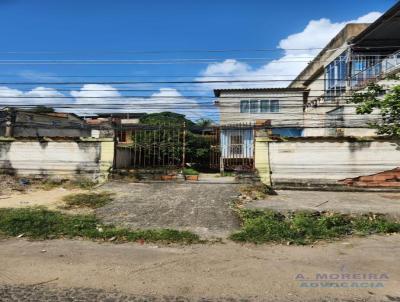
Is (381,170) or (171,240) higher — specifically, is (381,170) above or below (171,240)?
Result: above

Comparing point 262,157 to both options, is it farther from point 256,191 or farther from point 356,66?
point 356,66

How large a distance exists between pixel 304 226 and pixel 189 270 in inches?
127

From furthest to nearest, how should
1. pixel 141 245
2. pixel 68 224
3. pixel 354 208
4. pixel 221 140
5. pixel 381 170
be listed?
pixel 221 140, pixel 381 170, pixel 354 208, pixel 68 224, pixel 141 245

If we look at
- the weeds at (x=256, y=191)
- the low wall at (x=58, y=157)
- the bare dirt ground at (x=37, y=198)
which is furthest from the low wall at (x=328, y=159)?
the bare dirt ground at (x=37, y=198)

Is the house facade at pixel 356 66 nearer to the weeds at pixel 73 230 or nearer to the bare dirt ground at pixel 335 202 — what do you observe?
the bare dirt ground at pixel 335 202

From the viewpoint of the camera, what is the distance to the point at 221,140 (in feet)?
58.0

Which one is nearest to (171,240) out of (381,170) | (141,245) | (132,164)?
(141,245)

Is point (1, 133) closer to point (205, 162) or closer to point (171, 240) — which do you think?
point (205, 162)

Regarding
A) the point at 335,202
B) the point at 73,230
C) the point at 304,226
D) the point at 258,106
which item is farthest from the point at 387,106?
the point at 258,106

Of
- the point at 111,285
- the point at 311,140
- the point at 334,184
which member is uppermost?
the point at 311,140

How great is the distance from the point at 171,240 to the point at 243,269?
1.92 metres

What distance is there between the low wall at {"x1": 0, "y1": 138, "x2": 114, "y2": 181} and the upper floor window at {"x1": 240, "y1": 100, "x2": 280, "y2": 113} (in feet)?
45.3

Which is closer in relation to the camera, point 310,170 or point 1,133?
point 310,170

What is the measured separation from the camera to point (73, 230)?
7328 mm
